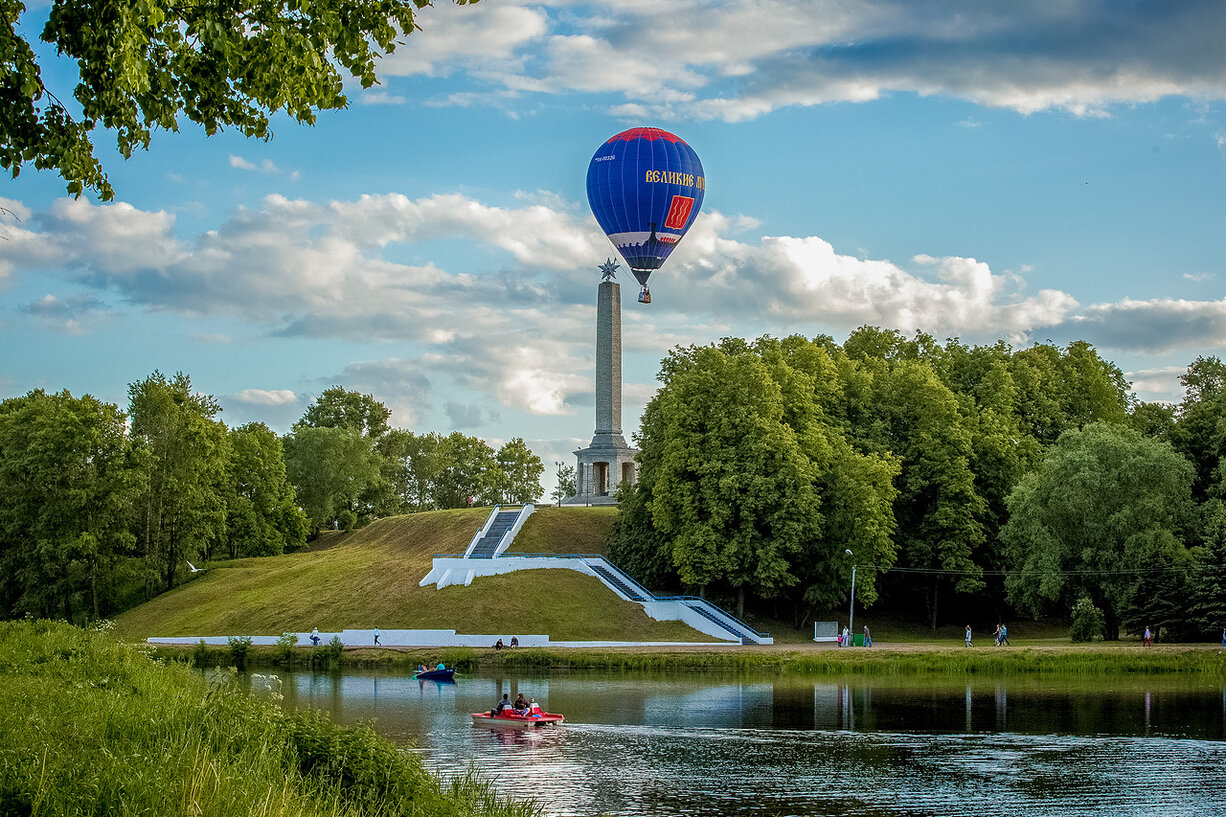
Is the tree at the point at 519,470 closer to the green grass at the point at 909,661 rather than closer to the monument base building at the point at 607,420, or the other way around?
the monument base building at the point at 607,420

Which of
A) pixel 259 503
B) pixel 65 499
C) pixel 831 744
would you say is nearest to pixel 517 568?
pixel 65 499

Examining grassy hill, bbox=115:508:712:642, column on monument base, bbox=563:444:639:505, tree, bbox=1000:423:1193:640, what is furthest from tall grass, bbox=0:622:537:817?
column on monument base, bbox=563:444:639:505

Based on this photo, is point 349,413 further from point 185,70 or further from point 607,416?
point 185,70

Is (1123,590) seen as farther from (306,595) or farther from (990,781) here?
(306,595)

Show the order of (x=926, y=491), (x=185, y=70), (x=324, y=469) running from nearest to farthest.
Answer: (x=185, y=70)
(x=926, y=491)
(x=324, y=469)

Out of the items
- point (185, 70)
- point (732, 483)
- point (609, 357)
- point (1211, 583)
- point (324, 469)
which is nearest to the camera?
point (185, 70)

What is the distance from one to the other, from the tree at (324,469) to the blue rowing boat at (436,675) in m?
60.3

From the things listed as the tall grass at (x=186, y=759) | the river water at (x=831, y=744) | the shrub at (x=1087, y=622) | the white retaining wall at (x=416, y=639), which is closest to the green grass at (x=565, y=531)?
the white retaining wall at (x=416, y=639)

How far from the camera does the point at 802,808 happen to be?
22969mm

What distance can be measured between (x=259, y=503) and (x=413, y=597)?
32973 mm

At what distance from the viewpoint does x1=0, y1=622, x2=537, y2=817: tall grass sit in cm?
1211

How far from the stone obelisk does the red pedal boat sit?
45.0m

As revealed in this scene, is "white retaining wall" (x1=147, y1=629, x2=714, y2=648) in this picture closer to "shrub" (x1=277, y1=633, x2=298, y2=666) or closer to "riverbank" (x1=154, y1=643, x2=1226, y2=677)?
"shrub" (x1=277, y1=633, x2=298, y2=666)

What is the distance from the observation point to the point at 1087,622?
54.6 meters
